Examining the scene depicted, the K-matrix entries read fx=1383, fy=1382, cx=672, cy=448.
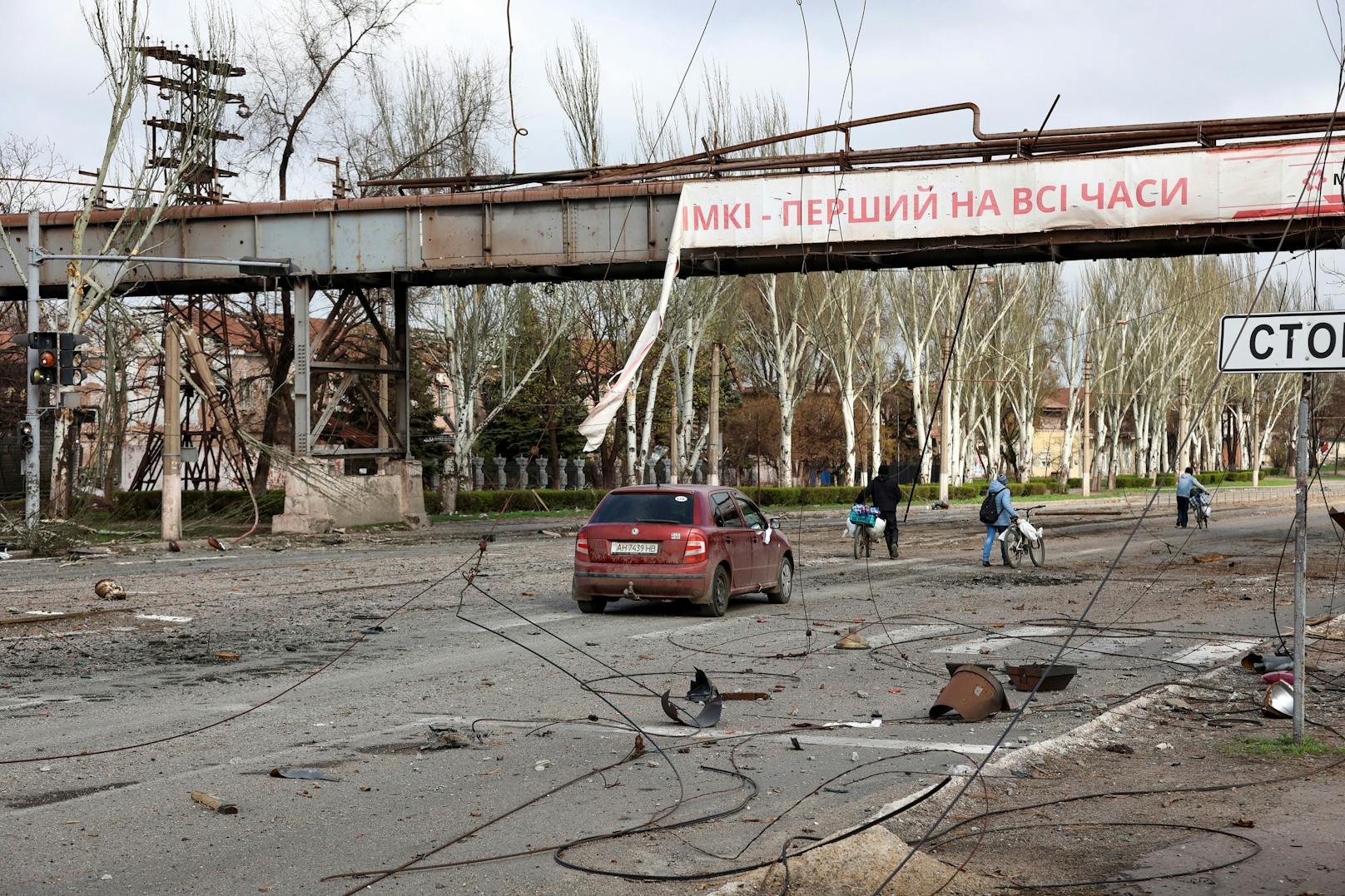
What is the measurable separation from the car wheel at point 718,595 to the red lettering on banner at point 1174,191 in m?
13.7

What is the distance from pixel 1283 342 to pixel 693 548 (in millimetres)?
8473

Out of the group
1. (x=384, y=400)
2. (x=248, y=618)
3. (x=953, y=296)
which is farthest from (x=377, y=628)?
(x=953, y=296)

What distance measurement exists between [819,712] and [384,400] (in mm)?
28684

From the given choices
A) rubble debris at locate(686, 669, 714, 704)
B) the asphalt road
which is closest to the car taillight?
the asphalt road

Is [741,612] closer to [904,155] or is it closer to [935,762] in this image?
[935,762]

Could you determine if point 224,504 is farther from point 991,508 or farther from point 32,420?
point 991,508

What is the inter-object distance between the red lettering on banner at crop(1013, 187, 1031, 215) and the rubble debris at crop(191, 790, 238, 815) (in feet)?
72.3

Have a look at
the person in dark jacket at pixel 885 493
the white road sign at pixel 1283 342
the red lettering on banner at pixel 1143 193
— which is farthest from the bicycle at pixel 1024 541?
the white road sign at pixel 1283 342

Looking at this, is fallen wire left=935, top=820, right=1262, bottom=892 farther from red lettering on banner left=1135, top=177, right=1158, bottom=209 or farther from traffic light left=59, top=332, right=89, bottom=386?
traffic light left=59, top=332, right=89, bottom=386

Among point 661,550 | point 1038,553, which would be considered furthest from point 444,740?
point 1038,553

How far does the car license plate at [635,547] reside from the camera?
1549cm

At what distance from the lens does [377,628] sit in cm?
1412

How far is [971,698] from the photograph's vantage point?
29.8ft

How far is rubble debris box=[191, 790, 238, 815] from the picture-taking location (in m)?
6.41
